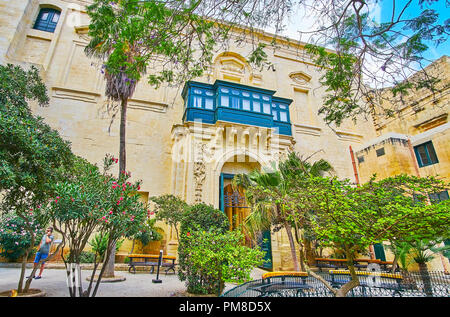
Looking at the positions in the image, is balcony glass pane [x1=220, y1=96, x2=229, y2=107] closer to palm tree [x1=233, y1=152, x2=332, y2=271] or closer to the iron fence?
palm tree [x1=233, y1=152, x2=332, y2=271]

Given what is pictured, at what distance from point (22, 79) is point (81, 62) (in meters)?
9.91

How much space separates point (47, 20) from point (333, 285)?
2089 cm

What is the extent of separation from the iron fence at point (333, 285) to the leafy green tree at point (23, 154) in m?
4.33

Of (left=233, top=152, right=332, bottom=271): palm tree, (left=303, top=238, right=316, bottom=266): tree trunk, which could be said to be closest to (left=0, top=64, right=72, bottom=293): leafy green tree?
(left=233, top=152, right=332, bottom=271): palm tree

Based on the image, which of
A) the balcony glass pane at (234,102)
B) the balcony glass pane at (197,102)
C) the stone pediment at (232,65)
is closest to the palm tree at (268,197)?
the balcony glass pane at (234,102)

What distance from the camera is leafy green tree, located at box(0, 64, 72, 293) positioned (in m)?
4.29

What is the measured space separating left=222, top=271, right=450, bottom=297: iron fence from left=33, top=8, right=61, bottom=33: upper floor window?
18.7 meters

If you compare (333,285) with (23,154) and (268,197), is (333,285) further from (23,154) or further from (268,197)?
(23,154)

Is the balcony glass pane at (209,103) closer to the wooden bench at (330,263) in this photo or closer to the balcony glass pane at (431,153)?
the wooden bench at (330,263)

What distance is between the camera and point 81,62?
45.9 ft

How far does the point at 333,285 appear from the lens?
5.78m

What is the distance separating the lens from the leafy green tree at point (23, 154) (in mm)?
4285

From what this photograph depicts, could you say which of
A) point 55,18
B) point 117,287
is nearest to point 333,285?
point 117,287
